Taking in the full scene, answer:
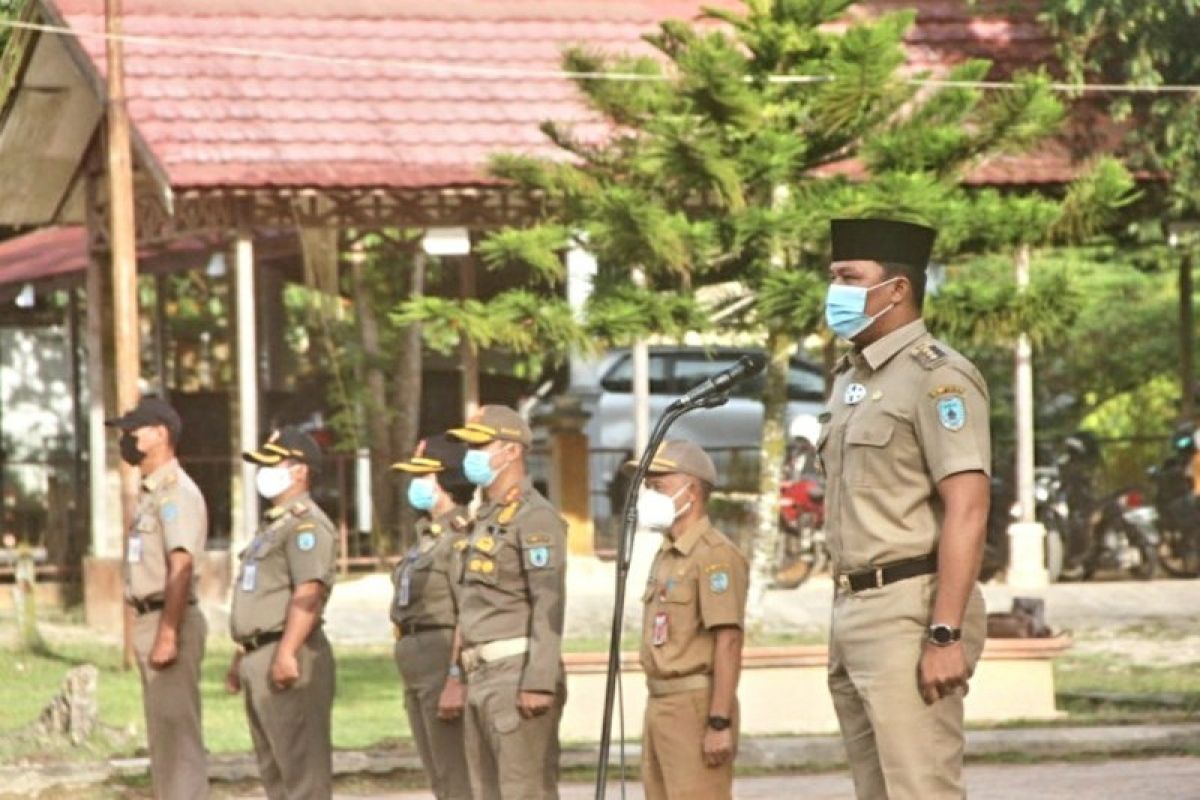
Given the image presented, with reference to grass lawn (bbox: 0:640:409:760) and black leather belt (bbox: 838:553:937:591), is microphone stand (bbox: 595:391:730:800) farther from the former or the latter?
grass lawn (bbox: 0:640:409:760)

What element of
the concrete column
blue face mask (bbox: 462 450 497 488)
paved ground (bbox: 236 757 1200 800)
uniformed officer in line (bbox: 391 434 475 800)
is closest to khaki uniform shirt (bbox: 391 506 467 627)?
uniformed officer in line (bbox: 391 434 475 800)

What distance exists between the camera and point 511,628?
10.4 m

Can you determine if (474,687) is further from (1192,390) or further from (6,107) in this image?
(1192,390)

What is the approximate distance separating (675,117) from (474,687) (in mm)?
7071

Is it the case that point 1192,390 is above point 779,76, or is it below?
below

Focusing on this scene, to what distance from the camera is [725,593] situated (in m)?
9.83

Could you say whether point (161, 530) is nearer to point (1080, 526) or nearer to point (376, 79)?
point (376, 79)

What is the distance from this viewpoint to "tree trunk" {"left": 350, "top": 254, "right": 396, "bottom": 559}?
24328 millimetres

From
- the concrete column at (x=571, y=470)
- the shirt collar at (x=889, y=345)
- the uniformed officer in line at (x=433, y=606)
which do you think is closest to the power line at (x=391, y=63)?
the concrete column at (x=571, y=470)

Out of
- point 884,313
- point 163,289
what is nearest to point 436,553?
point 884,313

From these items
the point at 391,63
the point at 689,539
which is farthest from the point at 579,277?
the point at 689,539

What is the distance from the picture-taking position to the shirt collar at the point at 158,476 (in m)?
11.9

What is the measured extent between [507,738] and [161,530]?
2.18 meters

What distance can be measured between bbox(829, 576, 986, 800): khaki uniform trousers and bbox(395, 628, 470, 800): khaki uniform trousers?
4.37m
